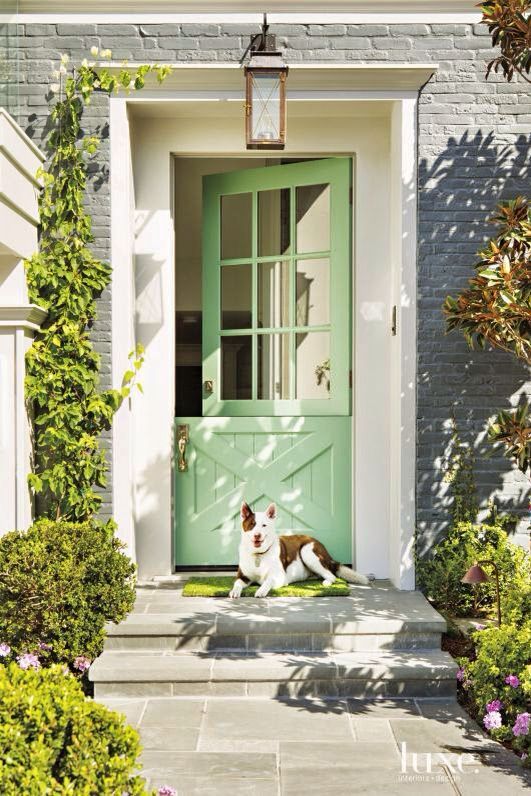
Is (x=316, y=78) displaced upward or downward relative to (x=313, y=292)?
upward

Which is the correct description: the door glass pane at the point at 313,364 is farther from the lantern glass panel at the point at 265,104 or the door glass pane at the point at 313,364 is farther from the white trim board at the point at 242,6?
the white trim board at the point at 242,6

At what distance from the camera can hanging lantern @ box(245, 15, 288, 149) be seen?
4652 millimetres

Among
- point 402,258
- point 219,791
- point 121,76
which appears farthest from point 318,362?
point 219,791

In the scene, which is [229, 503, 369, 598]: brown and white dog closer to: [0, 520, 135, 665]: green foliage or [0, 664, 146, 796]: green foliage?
[0, 520, 135, 665]: green foliage

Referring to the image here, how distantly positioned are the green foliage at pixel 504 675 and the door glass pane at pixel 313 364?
2.12 metres

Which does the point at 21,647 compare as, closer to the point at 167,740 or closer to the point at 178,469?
the point at 167,740

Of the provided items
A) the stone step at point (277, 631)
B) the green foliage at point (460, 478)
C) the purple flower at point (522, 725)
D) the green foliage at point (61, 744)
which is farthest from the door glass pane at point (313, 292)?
the green foliage at point (61, 744)

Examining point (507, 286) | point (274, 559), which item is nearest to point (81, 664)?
point (274, 559)

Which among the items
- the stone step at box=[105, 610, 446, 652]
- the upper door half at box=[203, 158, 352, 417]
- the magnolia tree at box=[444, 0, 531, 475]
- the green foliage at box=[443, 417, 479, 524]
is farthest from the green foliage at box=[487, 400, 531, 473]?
the upper door half at box=[203, 158, 352, 417]

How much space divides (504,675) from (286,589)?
155 cm

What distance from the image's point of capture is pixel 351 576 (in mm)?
5352

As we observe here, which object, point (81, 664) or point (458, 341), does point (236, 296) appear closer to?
point (458, 341)

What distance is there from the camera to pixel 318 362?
18.9 ft

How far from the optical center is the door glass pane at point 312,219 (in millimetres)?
5707
